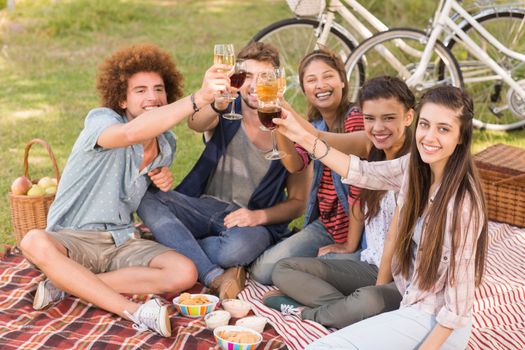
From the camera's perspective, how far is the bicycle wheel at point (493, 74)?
272 inches

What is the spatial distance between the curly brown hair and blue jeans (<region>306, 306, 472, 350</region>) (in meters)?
1.83

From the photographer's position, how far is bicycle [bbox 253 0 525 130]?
6.74 m

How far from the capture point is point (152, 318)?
12.0 feet

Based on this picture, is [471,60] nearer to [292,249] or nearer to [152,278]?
[292,249]

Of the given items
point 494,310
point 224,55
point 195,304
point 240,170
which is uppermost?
point 224,55

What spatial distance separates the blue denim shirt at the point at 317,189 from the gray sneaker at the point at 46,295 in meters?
1.38

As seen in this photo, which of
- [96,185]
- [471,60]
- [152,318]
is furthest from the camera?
[471,60]

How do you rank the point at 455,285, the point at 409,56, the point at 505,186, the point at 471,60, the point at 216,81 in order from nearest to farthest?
the point at 455,285 → the point at 216,81 → the point at 505,186 → the point at 409,56 → the point at 471,60

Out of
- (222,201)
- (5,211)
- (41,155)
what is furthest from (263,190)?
(41,155)

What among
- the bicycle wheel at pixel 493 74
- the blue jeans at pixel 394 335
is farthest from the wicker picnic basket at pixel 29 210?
the bicycle wheel at pixel 493 74

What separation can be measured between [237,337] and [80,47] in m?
7.29

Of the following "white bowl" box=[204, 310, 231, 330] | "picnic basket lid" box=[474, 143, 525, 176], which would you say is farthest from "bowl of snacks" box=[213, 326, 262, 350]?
"picnic basket lid" box=[474, 143, 525, 176]

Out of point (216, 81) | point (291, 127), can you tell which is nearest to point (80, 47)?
point (216, 81)

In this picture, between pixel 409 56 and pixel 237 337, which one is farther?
pixel 409 56
